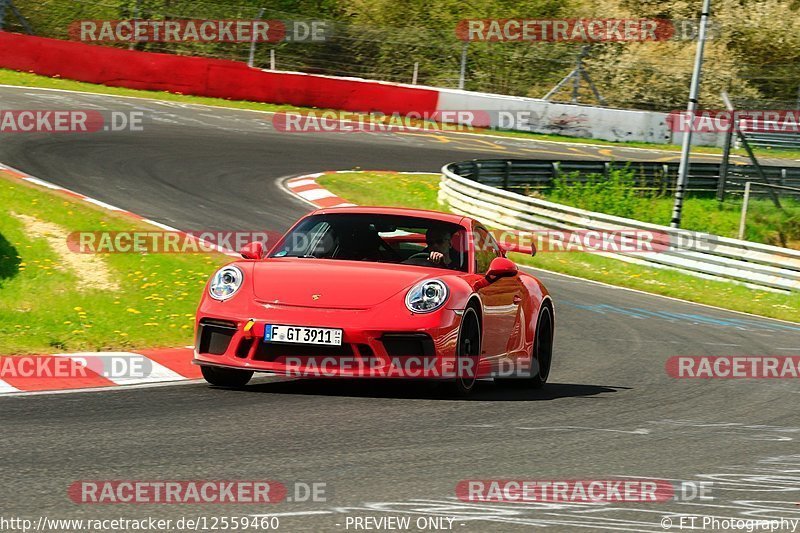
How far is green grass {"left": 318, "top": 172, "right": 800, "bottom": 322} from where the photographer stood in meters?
18.6

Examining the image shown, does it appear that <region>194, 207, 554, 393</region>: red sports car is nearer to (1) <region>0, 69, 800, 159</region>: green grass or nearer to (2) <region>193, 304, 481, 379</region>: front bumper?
(2) <region>193, 304, 481, 379</region>: front bumper

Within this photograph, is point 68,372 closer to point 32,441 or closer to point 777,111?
point 32,441

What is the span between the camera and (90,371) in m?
8.78

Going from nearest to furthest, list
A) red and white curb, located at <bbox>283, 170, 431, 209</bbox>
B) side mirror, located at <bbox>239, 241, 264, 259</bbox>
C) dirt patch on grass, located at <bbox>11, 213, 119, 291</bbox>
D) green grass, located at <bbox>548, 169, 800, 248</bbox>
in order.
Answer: side mirror, located at <bbox>239, 241, 264, 259</bbox>, dirt patch on grass, located at <bbox>11, 213, 119, 291</bbox>, red and white curb, located at <bbox>283, 170, 431, 209</bbox>, green grass, located at <bbox>548, 169, 800, 248</bbox>

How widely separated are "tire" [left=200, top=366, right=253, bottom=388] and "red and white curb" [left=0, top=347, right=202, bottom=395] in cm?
38

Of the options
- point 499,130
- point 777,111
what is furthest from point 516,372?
point 777,111

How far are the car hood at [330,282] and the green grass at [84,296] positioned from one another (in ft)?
6.90

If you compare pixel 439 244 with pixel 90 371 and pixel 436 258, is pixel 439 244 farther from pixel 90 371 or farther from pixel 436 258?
pixel 90 371

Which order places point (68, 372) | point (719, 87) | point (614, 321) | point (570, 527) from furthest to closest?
1. point (719, 87)
2. point (614, 321)
3. point (68, 372)
4. point (570, 527)

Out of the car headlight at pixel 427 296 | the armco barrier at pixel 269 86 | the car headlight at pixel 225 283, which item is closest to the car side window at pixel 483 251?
the car headlight at pixel 427 296

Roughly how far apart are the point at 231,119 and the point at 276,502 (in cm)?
2393

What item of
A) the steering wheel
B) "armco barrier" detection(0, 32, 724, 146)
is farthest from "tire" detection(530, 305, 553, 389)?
"armco barrier" detection(0, 32, 724, 146)

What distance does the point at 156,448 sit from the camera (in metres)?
6.02

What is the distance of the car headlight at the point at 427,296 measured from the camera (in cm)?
802
